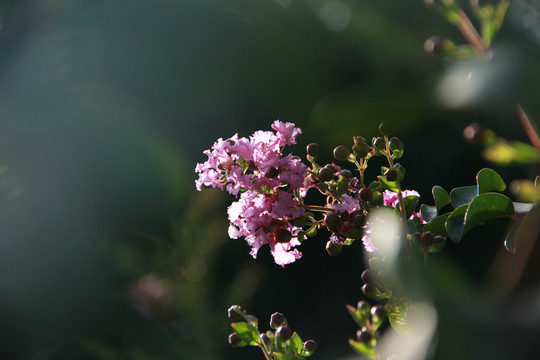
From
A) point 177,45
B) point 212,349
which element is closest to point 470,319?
point 177,45

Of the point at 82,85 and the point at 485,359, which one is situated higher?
the point at 82,85

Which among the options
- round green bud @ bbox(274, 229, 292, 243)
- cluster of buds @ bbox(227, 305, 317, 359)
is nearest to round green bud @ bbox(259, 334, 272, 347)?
cluster of buds @ bbox(227, 305, 317, 359)

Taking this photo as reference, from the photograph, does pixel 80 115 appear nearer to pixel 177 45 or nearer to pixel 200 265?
pixel 200 265

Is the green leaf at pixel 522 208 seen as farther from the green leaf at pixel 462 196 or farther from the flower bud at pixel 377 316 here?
the flower bud at pixel 377 316

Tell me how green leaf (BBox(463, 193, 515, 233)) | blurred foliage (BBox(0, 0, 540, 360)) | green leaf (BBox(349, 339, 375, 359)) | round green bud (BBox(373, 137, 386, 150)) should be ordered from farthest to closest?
round green bud (BBox(373, 137, 386, 150)) < green leaf (BBox(463, 193, 515, 233)) < green leaf (BBox(349, 339, 375, 359)) < blurred foliage (BBox(0, 0, 540, 360))

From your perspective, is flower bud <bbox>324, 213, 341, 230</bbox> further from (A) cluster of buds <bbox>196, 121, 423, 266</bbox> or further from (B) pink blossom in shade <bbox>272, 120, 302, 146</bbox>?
(B) pink blossom in shade <bbox>272, 120, 302, 146</bbox>

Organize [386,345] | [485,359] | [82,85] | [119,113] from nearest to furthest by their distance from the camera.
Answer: [485,359]
[386,345]
[82,85]
[119,113]
